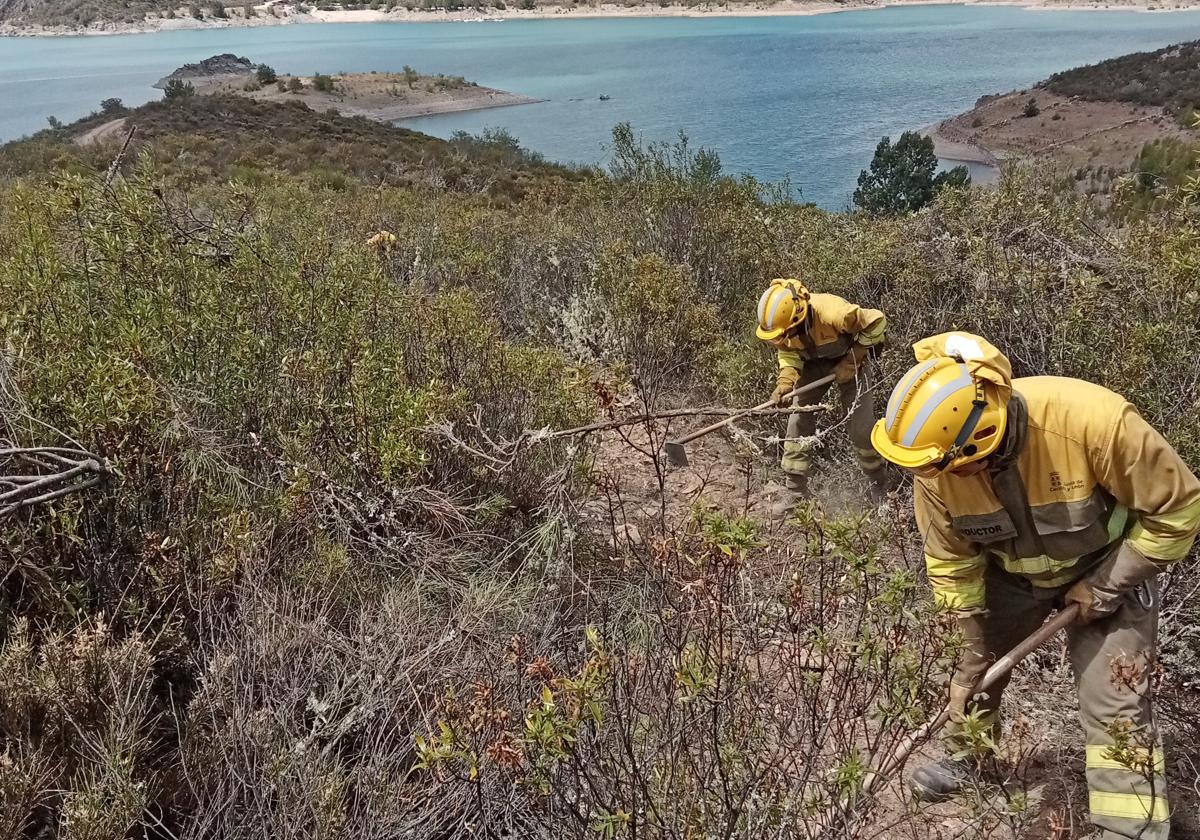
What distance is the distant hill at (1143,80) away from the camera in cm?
3370

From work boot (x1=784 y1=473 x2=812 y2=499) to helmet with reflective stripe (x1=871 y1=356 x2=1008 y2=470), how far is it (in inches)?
123

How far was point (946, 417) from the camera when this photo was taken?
2.34 metres

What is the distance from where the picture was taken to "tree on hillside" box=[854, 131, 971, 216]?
648 inches

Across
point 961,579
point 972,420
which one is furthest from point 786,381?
point 972,420

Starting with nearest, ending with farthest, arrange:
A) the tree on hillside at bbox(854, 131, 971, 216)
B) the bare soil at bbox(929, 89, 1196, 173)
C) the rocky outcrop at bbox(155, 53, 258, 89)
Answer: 1. the tree on hillside at bbox(854, 131, 971, 216)
2. the bare soil at bbox(929, 89, 1196, 173)
3. the rocky outcrop at bbox(155, 53, 258, 89)

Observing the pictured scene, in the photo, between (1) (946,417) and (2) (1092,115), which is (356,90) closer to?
(2) (1092,115)

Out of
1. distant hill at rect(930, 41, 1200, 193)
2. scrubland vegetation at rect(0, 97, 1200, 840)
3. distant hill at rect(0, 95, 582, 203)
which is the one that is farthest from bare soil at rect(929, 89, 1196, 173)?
scrubland vegetation at rect(0, 97, 1200, 840)

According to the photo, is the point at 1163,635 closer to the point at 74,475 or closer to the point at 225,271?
the point at 74,475

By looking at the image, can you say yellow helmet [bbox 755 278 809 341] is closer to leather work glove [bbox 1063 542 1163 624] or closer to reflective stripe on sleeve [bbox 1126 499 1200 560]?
leather work glove [bbox 1063 542 1163 624]

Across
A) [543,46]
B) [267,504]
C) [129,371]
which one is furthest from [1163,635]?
[543,46]

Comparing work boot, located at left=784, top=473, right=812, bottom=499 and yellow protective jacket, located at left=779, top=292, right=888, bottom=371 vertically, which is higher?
yellow protective jacket, located at left=779, top=292, right=888, bottom=371

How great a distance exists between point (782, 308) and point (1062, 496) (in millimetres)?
2505

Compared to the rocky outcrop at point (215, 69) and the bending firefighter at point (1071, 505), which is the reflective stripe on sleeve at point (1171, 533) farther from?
the rocky outcrop at point (215, 69)

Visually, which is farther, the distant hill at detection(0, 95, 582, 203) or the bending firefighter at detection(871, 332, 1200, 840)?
the distant hill at detection(0, 95, 582, 203)
